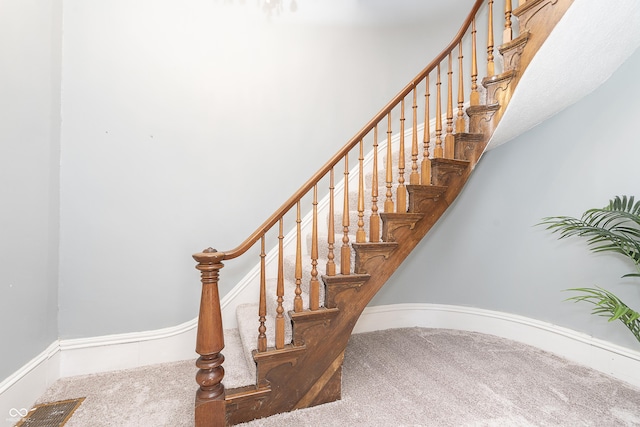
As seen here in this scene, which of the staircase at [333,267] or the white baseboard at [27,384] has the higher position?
the staircase at [333,267]

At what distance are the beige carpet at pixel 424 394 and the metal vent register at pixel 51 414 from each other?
46 millimetres

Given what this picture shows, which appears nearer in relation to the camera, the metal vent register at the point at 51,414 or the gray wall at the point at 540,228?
the metal vent register at the point at 51,414

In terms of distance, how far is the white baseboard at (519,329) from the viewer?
1.88 m

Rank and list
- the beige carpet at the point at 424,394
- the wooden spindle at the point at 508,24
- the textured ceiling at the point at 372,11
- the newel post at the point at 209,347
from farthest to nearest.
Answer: the textured ceiling at the point at 372,11
the wooden spindle at the point at 508,24
the beige carpet at the point at 424,394
the newel post at the point at 209,347

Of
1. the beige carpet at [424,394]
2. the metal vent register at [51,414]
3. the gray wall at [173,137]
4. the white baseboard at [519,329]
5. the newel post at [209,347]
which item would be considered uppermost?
the gray wall at [173,137]

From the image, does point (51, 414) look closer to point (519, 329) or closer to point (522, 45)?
point (519, 329)

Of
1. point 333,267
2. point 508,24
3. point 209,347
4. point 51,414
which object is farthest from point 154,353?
point 508,24

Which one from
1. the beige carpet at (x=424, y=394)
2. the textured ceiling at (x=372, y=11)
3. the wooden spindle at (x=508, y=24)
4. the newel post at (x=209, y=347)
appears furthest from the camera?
the textured ceiling at (x=372, y=11)

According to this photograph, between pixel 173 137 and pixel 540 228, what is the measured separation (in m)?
2.97

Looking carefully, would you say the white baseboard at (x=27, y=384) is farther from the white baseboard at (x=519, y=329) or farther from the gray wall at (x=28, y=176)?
the white baseboard at (x=519, y=329)

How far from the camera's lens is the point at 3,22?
1.35 m

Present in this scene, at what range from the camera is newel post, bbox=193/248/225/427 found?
4.32ft

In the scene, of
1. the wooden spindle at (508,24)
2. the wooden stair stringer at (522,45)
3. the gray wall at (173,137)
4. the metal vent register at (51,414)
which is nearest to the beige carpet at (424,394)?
the metal vent register at (51,414)

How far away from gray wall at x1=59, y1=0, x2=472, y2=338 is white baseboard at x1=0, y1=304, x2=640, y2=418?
0.30 ft
